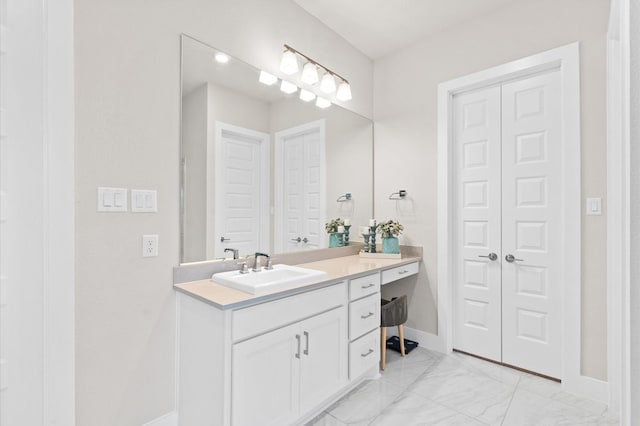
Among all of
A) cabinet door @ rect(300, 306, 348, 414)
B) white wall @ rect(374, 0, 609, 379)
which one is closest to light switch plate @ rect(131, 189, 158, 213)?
cabinet door @ rect(300, 306, 348, 414)

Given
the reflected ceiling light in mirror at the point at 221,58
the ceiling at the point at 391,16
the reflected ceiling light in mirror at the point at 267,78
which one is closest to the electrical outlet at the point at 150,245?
the reflected ceiling light in mirror at the point at 221,58

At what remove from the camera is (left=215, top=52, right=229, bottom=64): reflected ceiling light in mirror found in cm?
190

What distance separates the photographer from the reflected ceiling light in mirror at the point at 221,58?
1.90 metres

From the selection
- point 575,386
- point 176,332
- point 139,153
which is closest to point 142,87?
point 139,153

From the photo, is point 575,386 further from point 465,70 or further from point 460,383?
point 465,70

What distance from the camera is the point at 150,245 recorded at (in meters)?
1.60

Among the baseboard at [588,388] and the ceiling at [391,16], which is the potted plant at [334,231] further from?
the baseboard at [588,388]

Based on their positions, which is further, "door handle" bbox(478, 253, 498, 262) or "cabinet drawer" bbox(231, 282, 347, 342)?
"door handle" bbox(478, 253, 498, 262)

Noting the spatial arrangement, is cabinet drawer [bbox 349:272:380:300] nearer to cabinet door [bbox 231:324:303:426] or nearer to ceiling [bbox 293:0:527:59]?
cabinet door [bbox 231:324:303:426]

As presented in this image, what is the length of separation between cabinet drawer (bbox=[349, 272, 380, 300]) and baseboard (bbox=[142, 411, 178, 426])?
116 centimetres

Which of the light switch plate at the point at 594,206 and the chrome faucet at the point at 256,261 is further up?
the light switch plate at the point at 594,206

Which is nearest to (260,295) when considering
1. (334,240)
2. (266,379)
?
(266,379)

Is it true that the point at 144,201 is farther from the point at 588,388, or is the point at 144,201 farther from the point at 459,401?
the point at 588,388

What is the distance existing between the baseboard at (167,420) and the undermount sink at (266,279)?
0.72 m
